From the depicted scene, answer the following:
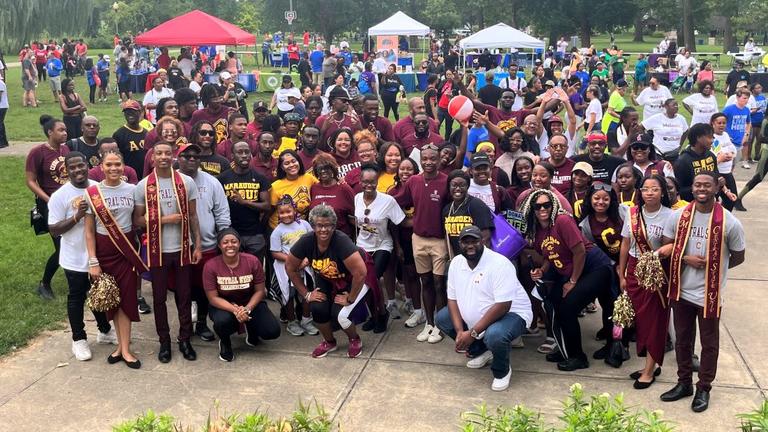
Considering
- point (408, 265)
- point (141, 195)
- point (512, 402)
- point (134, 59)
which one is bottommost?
point (512, 402)

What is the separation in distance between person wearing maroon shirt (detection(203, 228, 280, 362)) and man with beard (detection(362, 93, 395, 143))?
11.3 feet

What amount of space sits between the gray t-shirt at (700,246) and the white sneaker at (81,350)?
4.71m

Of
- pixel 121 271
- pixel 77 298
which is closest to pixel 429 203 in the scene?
pixel 121 271

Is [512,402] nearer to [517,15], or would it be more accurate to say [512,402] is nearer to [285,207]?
[285,207]

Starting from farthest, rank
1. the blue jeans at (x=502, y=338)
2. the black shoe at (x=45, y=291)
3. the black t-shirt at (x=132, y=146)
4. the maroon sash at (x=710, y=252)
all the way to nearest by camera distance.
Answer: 1. the black t-shirt at (x=132, y=146)
2. the black shoe at (x=45, y=291)
3. the blue jeans at (x=502, y=338)
4. the maroon sash at (x=710, y=252)

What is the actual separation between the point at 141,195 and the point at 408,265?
2.52 m

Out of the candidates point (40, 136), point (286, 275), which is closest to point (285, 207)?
point (286, 275)

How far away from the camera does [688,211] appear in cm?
520

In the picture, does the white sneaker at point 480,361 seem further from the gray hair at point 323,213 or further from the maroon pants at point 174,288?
the maroon pants at point 174,288

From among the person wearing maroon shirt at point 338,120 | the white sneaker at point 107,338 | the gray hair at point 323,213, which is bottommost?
the white sneaker at point 107,338

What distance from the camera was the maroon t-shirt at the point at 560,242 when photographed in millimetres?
5977

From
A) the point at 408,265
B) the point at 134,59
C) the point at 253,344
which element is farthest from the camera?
the point at 134,59

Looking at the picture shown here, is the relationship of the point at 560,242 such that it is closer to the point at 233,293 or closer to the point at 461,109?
the point at 233,293

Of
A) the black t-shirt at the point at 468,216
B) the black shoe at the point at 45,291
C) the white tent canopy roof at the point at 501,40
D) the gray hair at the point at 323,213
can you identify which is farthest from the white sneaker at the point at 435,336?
the white tent canopy roof at the point at 501,40
